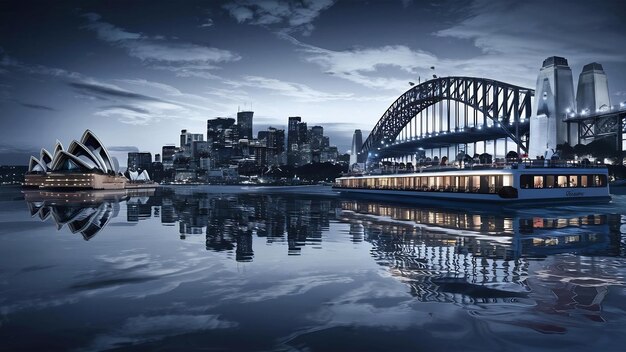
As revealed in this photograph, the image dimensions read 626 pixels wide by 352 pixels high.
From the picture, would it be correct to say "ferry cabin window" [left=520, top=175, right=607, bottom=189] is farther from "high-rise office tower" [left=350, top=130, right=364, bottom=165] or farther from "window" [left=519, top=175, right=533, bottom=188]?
"high-rise office tower" [left=350, top=130, right=364, bottom=165]

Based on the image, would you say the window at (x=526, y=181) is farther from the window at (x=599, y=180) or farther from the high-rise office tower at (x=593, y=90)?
the high-rise office tower at (x=593, y=90)

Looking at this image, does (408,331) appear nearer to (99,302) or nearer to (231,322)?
(231,322)

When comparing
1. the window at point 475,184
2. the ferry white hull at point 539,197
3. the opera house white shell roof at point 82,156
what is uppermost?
Result: the opera house white shell roof at point 82,156

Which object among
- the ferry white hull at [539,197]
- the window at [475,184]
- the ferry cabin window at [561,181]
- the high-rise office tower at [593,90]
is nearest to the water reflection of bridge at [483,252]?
the ferry white hull at [539,197]

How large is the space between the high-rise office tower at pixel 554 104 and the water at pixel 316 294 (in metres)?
85.2

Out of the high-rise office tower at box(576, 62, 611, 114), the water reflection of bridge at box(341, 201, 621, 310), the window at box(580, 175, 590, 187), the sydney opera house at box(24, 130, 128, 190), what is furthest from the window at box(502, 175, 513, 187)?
the sydney opera house at box(24, 130, 128, 190)

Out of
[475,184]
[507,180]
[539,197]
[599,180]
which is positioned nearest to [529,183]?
[539,197]

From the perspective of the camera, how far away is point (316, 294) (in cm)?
1209

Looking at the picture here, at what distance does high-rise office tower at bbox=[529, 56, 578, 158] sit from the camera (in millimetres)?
97438

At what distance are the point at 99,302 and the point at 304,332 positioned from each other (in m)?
5.96

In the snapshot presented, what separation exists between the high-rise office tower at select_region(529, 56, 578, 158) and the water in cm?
8517

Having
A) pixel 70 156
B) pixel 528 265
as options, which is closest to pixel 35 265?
pixel 528 265

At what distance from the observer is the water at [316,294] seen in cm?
866

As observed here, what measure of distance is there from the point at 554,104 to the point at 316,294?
102599mm
